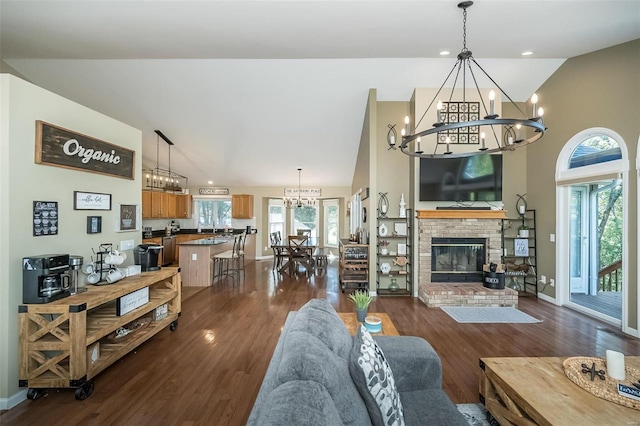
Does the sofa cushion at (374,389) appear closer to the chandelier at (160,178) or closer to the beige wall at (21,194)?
the beige wall at (21,194)

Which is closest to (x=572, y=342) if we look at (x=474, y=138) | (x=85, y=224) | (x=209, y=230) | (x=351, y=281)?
(x=351, y=281)

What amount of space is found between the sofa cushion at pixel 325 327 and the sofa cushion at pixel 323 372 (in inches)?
3.5

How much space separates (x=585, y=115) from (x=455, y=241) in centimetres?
264

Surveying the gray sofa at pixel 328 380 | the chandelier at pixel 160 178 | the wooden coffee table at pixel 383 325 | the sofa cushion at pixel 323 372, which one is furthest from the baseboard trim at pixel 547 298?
the chandelier at pixel 160 178

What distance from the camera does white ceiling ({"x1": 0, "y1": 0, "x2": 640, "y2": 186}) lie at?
2689 mm

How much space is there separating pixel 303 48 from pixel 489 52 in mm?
2403

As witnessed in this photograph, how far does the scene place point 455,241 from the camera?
5.04 m

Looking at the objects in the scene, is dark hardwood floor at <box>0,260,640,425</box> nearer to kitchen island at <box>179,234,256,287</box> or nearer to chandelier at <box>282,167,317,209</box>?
kitchen island at <box>179,234,256,287</box>

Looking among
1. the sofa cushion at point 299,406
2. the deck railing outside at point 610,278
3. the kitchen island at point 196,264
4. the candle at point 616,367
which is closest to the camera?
the sofa cushion at point 299,406

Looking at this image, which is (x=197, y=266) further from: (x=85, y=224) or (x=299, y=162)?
(x=299, y=162)

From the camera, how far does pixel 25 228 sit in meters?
2.19

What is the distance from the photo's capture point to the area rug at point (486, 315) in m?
3.79

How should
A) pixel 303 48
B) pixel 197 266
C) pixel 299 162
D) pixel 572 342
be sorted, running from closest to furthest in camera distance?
pixel 572 342 < pixel 303 48 < pixel 197 266 < pixel 299 162

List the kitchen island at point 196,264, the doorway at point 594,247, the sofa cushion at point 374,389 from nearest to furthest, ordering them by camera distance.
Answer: the sofa cushion at point 374,389, the doorway at point 594,247, the kitchen island at point 196,264
